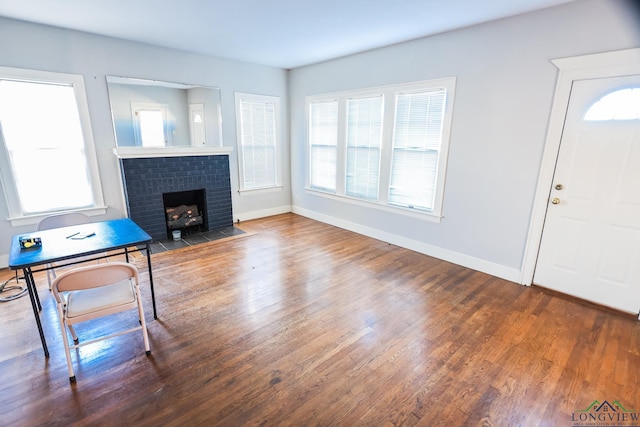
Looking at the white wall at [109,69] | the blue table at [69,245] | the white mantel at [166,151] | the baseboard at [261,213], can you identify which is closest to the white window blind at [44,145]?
the white wall at [109,69]

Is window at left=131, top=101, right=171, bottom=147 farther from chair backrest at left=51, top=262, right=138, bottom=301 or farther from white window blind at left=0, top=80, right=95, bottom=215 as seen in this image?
chair backrest at left=51, top=262, right=138, bottom=301

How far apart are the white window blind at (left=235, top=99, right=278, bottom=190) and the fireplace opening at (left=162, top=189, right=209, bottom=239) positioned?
0.84 m

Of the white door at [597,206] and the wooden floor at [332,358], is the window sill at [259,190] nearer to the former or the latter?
the wooden floor at [332,358]

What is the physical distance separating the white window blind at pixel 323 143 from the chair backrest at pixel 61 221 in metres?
3.49

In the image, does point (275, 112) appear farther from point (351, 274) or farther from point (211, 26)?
point (351, 274)

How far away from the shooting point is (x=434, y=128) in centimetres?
371

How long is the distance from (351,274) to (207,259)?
1.86 metres

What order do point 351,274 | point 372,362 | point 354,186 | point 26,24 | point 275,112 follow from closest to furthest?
point 372,362
point 26,24
point 351,274
point 354,186
point 275,112

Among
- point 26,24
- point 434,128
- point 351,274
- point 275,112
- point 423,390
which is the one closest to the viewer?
point 423,390

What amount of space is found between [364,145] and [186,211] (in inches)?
118

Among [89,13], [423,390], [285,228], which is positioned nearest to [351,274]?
[423,390]

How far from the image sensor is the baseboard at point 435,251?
11.0 ft

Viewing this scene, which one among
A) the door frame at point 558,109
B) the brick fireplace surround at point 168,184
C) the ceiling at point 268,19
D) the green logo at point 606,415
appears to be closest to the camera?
the green logo at point 606,415

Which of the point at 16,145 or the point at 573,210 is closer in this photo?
the point at 573,210
